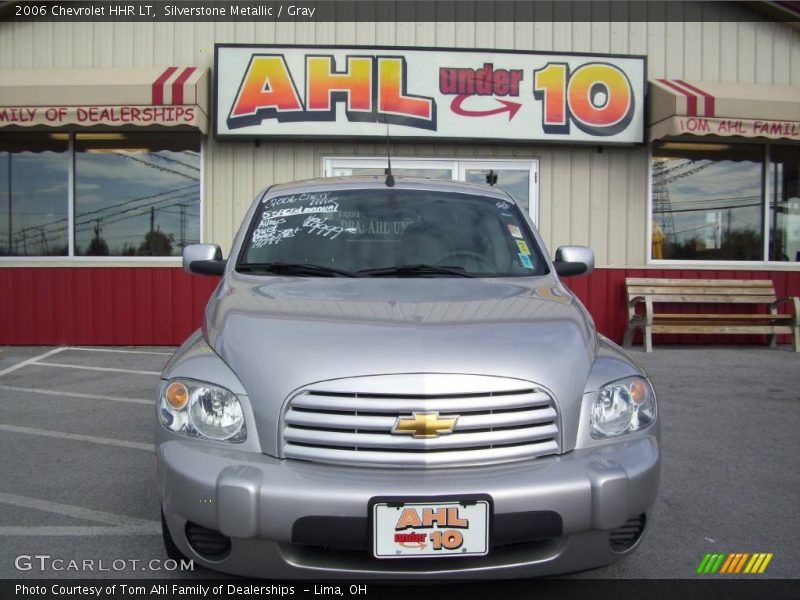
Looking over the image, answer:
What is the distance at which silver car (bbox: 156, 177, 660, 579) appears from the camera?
203cm

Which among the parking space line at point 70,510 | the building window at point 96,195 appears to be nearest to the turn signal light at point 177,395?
the parking space line at point 70,510

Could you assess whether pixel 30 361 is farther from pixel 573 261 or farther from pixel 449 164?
pixel 573 261

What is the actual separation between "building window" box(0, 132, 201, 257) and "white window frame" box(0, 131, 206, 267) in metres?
0.02

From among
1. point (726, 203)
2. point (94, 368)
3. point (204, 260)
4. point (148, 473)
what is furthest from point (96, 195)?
point (726, 203)

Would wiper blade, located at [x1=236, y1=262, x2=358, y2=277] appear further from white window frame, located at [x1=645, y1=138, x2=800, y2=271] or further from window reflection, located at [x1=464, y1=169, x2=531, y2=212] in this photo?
white window frame, located at [x1=645, y1=138, x2=800, y2=271]

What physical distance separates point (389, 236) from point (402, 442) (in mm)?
1470

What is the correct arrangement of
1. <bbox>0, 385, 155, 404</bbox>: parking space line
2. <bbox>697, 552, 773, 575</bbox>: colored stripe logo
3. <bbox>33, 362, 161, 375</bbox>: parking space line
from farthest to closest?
<bbox>33, 362, 161, 375</bbox>: parking space line < <bbox>0, 385, 155, 404</bbox>: parking space line < <bbox>697, 552, 773, 575</bbox>: colored stripe logo

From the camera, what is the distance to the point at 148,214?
9.05 meters

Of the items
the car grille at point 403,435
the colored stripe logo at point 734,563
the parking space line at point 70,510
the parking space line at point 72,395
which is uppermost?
the car grille at point 403,435

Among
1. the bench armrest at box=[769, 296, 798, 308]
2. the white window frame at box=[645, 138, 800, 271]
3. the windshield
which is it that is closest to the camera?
the windshield

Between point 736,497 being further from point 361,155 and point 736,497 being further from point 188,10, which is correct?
point 188,10

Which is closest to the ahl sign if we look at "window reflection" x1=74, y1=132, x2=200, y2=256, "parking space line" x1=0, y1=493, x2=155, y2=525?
"window reflection" x1=74, y1=132, x2=200, y2=256

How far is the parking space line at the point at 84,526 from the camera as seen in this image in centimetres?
312

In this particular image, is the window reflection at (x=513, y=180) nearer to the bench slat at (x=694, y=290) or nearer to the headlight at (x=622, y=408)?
the bench slat at (x=694, y=290)
